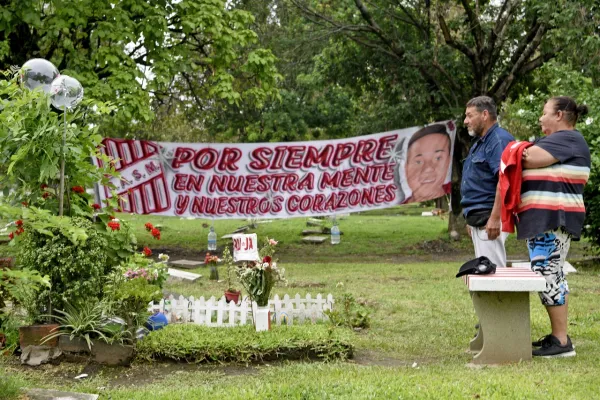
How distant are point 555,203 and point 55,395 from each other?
14.3 ft

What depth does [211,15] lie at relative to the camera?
54.1 feet

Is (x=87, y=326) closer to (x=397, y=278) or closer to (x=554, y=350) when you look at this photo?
(x=554, y=350)

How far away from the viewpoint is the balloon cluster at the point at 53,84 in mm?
7602

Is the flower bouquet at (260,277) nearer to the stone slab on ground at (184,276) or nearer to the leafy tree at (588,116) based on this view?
the stone slab on ground at (184,276)

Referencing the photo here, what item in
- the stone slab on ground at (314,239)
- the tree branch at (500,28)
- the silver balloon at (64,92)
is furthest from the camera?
the stone slab on ground at (314,239)

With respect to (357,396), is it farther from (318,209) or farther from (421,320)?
(318,209)

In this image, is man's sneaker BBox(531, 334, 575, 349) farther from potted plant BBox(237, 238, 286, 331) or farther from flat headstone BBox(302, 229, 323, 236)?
flat headstone BBox(302, 229, 323, 236)

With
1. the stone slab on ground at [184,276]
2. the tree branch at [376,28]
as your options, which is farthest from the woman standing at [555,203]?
the tree branch at [376,28]

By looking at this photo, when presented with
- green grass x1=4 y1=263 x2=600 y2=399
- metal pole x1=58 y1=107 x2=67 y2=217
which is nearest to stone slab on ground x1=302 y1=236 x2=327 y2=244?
green grass x1=4 y1=263 x2=600 y2=399

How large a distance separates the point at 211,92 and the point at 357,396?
488 inches

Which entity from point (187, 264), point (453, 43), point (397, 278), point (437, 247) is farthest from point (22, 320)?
point (437, 247)

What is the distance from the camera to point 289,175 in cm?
1808

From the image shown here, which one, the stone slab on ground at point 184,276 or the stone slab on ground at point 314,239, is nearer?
the stone slab on ground at point 184,276

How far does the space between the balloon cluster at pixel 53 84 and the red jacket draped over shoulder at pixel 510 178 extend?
413 cm
